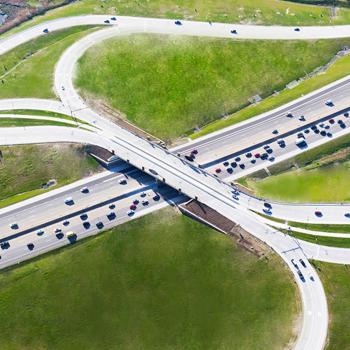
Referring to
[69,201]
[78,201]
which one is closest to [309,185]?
[78,201]

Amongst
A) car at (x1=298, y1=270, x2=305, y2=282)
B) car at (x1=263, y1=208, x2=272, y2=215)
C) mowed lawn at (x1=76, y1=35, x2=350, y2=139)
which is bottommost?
car at (x1=298, y1=270, x2=305, y2=282)

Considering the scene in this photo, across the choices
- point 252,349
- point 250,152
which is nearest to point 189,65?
point 250,152

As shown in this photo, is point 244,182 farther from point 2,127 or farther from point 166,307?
point 2,127

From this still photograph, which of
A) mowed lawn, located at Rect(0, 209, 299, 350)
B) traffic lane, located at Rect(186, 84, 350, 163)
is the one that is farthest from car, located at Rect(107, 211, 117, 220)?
traffic lane, located at Rect(186, 84, 350, 163)

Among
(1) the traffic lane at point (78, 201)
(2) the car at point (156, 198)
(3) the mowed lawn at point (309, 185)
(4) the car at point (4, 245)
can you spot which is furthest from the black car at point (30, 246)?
(3) the mowed lawn at point (309, 185)

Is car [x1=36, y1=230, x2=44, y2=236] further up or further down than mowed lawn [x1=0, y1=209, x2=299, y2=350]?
further up

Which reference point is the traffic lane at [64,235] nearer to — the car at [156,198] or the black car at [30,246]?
the black car at [30,246]

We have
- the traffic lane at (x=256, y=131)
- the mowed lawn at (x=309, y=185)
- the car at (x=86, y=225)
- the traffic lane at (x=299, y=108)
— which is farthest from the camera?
the traffic lane at (x=299, y=108)

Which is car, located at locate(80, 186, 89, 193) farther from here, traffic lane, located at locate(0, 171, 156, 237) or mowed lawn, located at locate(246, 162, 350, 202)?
mowed lawn, located at locate(246, 162, 350, 202)
